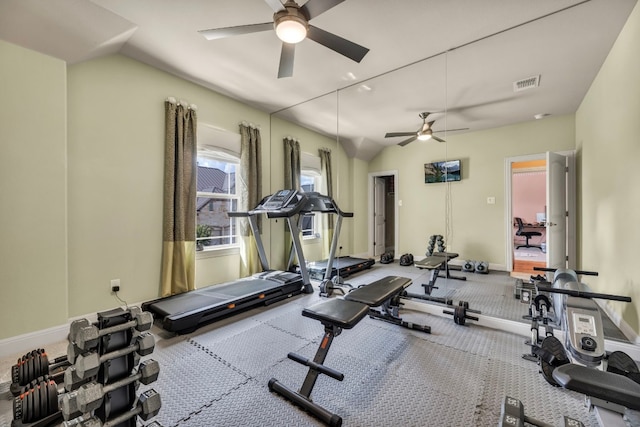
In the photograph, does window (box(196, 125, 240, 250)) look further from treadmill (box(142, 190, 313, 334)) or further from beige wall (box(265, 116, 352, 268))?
beige wall (box(265, 116, 352, 268))

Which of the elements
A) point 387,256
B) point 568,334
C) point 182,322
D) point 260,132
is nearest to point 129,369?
point 182,322

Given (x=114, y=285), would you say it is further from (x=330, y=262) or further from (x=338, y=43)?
(x=338, y=43)

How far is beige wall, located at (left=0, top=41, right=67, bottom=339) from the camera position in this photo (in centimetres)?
223

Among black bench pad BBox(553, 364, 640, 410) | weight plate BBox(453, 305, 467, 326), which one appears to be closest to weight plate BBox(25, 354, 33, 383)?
black bench pad BBox(553, 364, 640, 410)

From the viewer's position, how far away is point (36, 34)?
7.39 ft

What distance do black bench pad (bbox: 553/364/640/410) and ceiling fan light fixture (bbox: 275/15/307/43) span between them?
2404 millimetres

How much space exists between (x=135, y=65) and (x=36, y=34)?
0.91 meters

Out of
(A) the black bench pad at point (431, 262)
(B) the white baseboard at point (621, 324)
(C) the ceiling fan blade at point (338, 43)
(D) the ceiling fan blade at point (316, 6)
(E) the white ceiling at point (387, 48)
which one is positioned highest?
(E) the white ceiling at point (387, 48)

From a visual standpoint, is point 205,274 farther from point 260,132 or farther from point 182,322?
point 260,132

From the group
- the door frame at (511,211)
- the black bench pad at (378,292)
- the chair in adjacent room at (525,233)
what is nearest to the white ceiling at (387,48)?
the door frame at (511,211)

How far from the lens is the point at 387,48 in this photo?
2.84 metres

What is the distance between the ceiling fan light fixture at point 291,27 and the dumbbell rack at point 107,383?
204cm

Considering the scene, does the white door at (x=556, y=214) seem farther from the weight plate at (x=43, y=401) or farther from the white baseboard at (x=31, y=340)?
the white baseboard at (x=31, y=340)

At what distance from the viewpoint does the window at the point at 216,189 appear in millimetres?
3836
